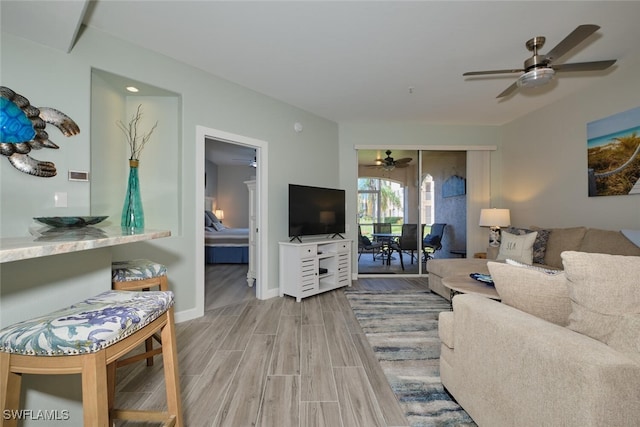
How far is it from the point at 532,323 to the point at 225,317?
8.81ft

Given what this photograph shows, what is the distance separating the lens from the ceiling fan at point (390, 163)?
16.8ft

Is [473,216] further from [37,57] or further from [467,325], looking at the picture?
[37,57]

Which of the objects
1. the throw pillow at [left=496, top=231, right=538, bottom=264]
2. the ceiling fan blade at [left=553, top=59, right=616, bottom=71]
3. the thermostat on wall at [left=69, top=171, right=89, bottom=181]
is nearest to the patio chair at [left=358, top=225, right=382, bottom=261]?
the throw pillow at [left=496, top=231, right=538, bottom=264]

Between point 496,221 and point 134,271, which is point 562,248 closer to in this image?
point 496,221

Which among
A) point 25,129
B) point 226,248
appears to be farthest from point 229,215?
point 25,129

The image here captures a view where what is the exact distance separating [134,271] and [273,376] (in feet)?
3.99

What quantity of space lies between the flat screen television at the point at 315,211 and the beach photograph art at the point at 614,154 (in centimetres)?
317

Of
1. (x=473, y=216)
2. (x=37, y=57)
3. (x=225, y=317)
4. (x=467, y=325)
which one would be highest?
(x=37, y=57)

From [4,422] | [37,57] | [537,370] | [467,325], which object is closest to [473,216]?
[467,325]

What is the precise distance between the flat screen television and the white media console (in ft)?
0.80

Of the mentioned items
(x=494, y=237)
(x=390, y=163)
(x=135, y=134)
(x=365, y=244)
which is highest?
(x=390, y=163)

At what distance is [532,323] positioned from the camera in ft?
3.41

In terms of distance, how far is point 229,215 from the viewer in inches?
325

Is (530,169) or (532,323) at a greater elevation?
(530,169)
